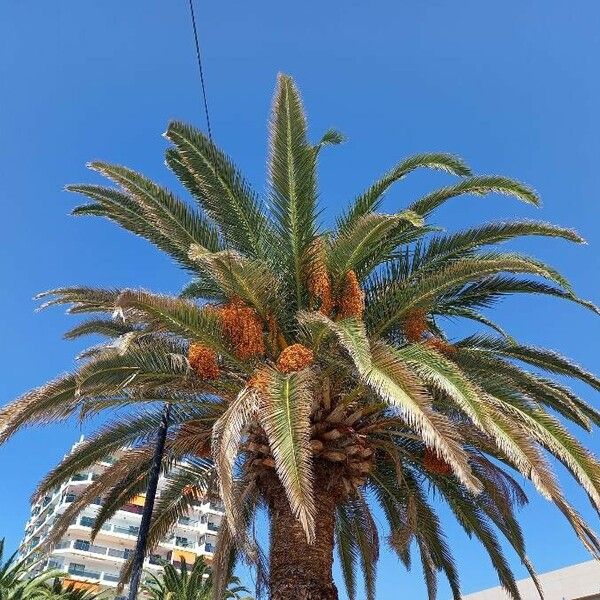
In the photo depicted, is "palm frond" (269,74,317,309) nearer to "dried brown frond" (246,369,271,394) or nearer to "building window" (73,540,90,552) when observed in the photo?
"dried brown frond" (246,369,271,394)

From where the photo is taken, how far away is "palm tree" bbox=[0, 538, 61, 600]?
20656 mm

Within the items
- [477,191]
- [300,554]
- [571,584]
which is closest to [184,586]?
[571,584]

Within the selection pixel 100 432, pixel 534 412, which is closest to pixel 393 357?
pixel 534 412

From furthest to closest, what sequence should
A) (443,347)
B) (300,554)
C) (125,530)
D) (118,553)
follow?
(125,530) → (118,553) → (443,347) → (300,554)

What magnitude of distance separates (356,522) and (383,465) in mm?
1914

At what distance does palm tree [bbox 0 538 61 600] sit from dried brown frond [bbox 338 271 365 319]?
1553 cm

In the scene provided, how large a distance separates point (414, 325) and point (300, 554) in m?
3.86

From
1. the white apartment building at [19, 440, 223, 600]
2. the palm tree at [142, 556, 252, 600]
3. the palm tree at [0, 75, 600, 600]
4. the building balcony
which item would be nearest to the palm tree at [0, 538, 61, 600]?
the palm tree at [142, 556, 252, 600]

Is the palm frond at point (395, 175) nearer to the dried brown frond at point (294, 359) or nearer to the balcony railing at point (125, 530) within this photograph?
the dried brown frond at point (294, 359)

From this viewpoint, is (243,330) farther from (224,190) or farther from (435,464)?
(435,464)

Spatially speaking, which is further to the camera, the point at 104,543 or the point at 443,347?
the point at 104,543

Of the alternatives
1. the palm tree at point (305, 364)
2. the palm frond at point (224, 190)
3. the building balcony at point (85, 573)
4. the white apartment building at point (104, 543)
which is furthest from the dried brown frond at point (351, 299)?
the building balcony at point (85, 573)

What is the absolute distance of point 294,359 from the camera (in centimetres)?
1008

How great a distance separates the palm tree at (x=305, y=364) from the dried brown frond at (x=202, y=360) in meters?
0.02
